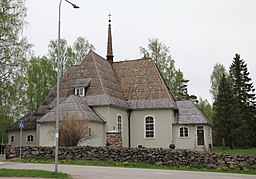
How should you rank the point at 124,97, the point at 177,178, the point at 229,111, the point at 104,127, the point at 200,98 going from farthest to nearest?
the point at 200,98
the point at 229,111
the point at 124,97
the point at 104,127
the point at 177,178

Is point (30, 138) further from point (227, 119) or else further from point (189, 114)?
point (227, 119)

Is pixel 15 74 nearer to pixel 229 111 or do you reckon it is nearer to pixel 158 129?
pixel 158 129

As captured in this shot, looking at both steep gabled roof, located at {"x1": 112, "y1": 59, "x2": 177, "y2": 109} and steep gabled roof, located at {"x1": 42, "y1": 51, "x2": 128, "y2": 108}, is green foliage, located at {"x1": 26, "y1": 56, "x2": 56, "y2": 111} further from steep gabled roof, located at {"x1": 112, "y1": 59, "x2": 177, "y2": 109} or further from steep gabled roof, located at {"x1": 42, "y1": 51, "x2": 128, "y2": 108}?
steep gabled roof, located at {"x1": 112, "y1": 59, "x2": 177, "y2": 109}

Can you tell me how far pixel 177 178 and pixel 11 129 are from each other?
2933 centimetres

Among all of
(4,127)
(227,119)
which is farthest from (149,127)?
(4,127)

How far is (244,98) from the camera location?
5369cm

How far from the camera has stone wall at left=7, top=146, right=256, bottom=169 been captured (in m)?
19.6

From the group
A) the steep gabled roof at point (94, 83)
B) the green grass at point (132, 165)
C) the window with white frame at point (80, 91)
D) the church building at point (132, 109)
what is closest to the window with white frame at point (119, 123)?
the church building at point (132, 109)

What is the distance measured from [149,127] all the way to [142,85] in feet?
16.0

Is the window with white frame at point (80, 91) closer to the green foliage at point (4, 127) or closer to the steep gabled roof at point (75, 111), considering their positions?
the steep gabled roof at point (75, 111)

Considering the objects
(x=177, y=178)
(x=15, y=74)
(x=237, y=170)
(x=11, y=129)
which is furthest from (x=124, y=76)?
(x=177, y=178)

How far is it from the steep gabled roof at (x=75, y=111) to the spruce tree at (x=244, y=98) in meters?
24.8

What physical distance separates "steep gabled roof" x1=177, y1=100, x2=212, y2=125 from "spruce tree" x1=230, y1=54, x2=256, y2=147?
45.2ft

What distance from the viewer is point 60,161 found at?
22406mm
